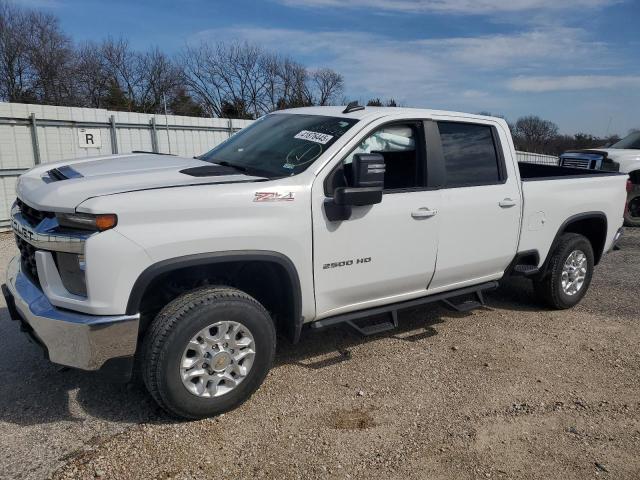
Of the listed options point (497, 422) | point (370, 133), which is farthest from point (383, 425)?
point (370, 133)

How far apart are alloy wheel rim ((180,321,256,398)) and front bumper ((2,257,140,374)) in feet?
1.13

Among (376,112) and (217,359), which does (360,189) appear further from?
(217,359)

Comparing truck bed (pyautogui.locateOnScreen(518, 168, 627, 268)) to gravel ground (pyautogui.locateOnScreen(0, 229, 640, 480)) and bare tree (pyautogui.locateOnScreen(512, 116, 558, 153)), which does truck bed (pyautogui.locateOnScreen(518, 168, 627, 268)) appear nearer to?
gravel ground (pyautogui.locateOnScreen(0, 229, 640, 480))

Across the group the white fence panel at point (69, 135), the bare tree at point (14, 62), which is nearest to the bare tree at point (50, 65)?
the bare tree at point (14, 62)

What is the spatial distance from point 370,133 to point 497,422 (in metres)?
2.11

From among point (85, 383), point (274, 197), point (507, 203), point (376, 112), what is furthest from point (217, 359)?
point (507, 203)

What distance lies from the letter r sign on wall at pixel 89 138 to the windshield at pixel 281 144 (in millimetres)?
7891

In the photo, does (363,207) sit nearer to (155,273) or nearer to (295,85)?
(155,273)

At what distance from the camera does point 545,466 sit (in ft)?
9.55

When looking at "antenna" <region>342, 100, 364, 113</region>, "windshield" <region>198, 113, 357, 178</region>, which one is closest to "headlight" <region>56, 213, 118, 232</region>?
"windshield" <region>198, 113, 357, 178</region>

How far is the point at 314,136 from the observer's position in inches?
148

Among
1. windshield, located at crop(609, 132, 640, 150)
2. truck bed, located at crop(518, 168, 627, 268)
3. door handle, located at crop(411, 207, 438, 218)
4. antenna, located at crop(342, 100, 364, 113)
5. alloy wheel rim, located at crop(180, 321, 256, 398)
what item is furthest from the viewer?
windshield, located at crop(609, 132, 640, 150)

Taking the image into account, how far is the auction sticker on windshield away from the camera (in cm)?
367

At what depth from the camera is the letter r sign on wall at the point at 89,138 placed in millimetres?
11031
